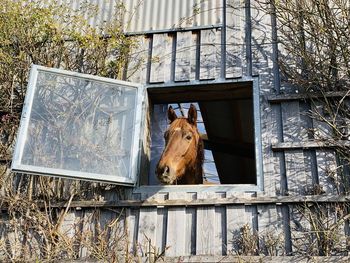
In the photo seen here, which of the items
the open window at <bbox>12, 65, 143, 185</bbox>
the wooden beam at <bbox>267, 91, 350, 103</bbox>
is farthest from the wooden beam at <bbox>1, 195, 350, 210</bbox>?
the wooden beam at <bbox>267, 91, 350, 103</bbox>

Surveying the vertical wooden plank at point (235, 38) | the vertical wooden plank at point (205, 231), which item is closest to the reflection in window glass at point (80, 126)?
the vertical wooden plank at point (205, 231)

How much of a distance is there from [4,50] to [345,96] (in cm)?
396

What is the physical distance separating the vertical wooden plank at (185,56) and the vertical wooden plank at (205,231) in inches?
65.8

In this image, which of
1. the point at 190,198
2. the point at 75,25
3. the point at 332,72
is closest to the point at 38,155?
the point at 190,198

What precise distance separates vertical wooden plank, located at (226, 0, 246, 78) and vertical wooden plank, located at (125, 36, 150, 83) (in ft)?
3.38

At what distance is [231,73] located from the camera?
5.66m

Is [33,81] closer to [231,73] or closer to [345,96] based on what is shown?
[231,73]

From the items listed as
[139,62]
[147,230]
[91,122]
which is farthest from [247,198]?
[139,62]

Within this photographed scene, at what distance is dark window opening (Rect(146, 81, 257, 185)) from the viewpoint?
232 inches

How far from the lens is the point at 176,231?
4891 mm

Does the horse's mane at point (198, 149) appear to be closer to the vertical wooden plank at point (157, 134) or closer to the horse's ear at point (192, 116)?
the horse's ear at point (192, 116)

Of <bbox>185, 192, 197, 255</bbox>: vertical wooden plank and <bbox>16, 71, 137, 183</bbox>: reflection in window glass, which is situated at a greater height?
<bbox>16, 71, 137, 183</bbox>: reflection in window glass

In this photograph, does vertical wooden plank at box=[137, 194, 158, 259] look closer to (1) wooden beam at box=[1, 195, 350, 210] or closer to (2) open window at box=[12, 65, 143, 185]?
(1) wooden beam at box=[1, 195, 350, 210]

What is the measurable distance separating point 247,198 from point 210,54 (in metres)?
1.90
